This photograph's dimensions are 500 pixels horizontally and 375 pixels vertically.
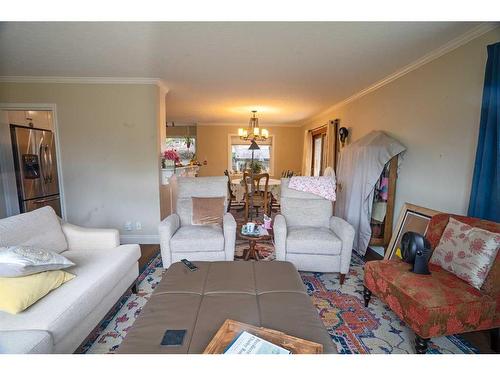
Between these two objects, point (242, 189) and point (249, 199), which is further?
point (242, 189)

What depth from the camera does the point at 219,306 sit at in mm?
1219

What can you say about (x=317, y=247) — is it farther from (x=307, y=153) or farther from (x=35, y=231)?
(x=307, y=153)

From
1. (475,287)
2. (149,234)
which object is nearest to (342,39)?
(475,287)

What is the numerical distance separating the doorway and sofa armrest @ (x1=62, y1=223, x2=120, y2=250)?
4641 millimetres

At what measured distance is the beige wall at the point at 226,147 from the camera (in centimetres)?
699

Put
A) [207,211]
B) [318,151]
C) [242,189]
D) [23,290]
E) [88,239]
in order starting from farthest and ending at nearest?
[318,151], [242,189], [207,211], [88,239], [23,290]

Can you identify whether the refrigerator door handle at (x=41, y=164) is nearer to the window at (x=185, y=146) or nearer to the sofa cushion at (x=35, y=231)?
the sofa cushion at (x=35, y=231)

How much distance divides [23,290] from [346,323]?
1985 millimetres

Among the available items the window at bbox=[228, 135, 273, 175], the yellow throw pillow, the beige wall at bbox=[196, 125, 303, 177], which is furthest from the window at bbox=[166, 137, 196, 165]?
the yellow throw pillow

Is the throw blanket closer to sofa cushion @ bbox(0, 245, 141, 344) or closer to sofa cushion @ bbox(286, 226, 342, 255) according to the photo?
sofa cushion @ bbox(286, 226, 342, 255)

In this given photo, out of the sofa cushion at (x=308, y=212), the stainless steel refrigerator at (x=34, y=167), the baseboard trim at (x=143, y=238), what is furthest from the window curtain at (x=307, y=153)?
the stainless steel refrigerator at (x=34, y=167)

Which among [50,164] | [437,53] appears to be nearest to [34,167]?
[50,164]
